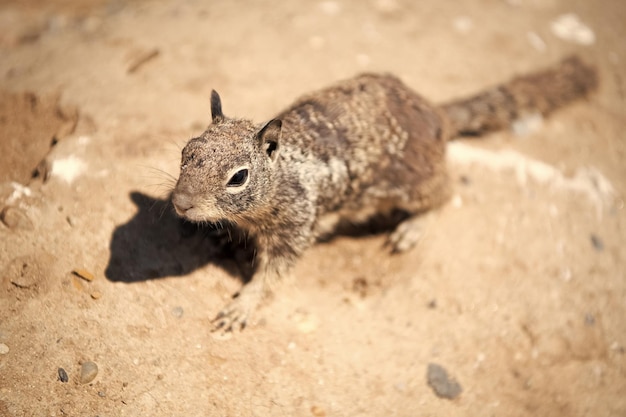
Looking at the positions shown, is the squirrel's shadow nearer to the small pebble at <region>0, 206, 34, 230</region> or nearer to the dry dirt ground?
the dry dirt ground

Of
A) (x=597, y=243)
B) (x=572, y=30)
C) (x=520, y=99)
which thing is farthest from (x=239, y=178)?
(x=572, y=30)

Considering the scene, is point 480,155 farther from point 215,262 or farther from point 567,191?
point 215,262

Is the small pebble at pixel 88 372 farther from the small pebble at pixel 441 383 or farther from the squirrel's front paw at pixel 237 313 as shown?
the small pebble at pixel 441 383

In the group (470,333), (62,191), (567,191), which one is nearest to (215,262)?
(62,191)

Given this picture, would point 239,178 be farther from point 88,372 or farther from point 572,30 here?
point 572,30

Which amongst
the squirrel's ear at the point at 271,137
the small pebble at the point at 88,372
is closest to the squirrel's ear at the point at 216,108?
the squirrel's ear at the point at 271,137
